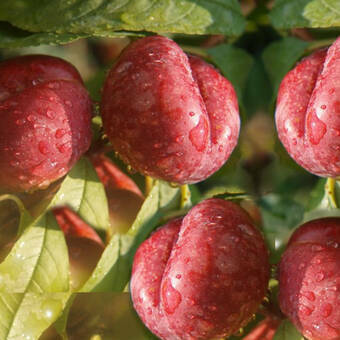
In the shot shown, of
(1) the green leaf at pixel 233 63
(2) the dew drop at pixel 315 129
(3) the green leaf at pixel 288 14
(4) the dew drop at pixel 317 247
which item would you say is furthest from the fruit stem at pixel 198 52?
(4) the dew drop at pixel 317 247

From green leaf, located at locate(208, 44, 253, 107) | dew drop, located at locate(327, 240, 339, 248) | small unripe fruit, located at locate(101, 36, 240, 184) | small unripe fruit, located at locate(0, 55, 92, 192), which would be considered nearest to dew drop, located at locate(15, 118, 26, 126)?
small unripe fruit, located at locate(0, 55, 92, 192)

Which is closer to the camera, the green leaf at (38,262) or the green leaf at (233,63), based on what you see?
the green leaf at (38,262)

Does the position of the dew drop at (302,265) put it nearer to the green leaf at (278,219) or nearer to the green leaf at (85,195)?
the green leaf at (278,219)

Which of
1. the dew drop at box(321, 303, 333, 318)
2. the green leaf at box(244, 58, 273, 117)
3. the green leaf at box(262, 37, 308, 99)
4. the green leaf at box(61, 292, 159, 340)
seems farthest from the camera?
the green leaf at box(244, 58, 273, 117)

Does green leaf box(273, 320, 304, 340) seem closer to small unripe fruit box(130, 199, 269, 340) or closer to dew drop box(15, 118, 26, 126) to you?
small unripe fruit box(130, 199, 269, 340)

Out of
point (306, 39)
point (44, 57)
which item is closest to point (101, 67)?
point (44, 57)

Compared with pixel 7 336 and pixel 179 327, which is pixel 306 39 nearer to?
pixel 179 327
